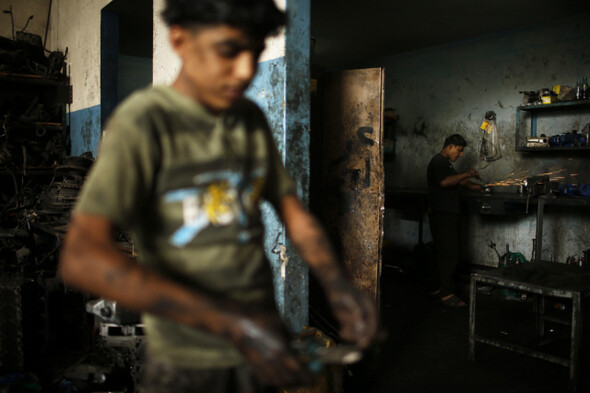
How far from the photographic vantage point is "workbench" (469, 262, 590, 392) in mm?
3006

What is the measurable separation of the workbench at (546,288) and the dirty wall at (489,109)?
256 centimetres

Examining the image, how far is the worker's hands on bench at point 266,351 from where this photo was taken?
2.89 ft

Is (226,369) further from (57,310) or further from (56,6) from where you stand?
(56,6)

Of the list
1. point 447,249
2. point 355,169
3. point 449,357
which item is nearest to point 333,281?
point 355,169

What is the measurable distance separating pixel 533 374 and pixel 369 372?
3.90 feet

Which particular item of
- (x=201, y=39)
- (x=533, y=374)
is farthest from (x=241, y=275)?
(x=533, y=374)

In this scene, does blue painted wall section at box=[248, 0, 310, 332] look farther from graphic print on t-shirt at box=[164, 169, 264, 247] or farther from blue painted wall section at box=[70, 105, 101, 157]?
blue painted wall section at box=[70, 105, 101, 157]

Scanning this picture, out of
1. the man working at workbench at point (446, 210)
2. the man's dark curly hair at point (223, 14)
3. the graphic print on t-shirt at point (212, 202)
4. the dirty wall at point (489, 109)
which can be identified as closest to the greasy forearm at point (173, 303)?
the graphic print on t-shirt at point (212, 202)

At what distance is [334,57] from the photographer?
8156 mm

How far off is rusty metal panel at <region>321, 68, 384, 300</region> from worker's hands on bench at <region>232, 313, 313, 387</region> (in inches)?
96.5

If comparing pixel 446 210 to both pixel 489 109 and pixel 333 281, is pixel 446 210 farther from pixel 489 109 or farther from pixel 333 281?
pixel 333 281

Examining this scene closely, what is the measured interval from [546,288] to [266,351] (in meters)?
2.79

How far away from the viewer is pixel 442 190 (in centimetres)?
527

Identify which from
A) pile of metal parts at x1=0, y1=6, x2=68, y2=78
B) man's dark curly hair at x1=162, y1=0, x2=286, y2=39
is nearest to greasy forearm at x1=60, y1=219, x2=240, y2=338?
man's dark curly hair at x1=162, y1=0, x2=286, y2=39
